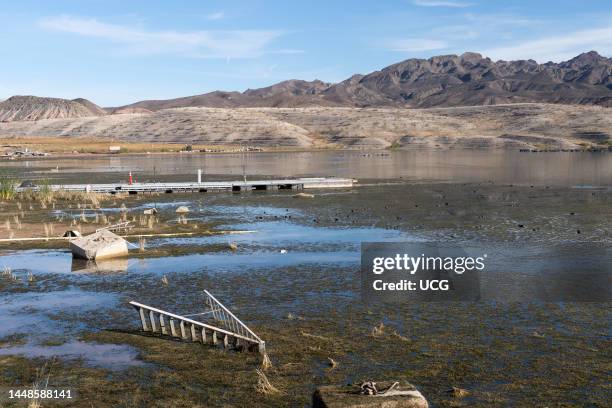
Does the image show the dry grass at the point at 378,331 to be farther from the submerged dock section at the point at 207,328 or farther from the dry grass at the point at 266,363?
the dry grass at the point at 266,363

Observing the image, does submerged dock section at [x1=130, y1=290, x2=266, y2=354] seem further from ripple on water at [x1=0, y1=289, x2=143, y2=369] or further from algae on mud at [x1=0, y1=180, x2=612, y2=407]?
ripple on water at [x1=0, y1=289, x2=143, y2=369]

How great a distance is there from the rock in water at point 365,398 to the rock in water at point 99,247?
18.8 metres

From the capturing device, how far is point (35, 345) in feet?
55.1

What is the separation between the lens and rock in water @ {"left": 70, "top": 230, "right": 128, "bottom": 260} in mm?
27203

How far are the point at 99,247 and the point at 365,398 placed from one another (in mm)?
19827

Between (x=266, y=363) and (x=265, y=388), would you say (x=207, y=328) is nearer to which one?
(x=266, y=363)

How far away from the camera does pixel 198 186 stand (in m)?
58.2

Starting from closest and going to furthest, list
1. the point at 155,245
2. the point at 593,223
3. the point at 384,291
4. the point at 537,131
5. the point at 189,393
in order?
the point at 189,393 < the point at 384,291 < the point at 155,245 < the point at 593,223 < the point at 537,131

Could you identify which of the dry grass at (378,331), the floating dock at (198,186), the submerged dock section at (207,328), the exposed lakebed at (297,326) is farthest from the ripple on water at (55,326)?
the floating dock at (198,186)

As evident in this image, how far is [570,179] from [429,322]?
55.5m

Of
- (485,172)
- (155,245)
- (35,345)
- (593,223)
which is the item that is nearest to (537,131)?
(485,172)

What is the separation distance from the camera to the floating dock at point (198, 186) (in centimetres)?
5616

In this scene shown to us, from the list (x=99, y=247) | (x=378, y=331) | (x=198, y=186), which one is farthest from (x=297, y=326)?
(x=198, y=186)

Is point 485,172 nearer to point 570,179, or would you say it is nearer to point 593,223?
point 570,179
